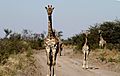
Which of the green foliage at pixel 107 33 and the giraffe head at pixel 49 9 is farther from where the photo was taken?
the green foliage at pixel 107 33

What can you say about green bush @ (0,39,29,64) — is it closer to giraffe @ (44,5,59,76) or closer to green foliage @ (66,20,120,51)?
giraffe @ (44,5,59,76)

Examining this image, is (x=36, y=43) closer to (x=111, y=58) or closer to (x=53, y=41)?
(x=111, y=58)

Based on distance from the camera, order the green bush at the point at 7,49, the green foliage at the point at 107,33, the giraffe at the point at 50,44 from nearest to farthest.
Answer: the giraffe at the point at 50,44
the green bush at the point at 7,49
the green foliage at the point at 107,33

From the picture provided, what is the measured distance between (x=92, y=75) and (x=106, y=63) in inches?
324

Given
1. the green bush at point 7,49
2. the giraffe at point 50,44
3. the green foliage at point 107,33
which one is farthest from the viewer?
the green foliage at point 107,33

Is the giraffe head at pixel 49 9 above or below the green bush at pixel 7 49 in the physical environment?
above

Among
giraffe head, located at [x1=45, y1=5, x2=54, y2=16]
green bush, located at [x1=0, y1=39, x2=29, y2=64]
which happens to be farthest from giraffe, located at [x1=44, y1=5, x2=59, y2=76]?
green bush, located at [x1=0, y1=39, x2=29, y2=64]

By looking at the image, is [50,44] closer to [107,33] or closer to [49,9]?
[49,9]

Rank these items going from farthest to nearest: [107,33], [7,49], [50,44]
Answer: [107,33], [7,49], [50,44]

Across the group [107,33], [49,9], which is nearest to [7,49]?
[49,9]

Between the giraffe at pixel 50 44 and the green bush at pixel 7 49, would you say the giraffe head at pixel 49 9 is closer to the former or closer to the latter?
the giraffe at pixel 50 44

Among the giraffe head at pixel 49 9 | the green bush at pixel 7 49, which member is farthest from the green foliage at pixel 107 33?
the giraffe head at pixel 49 9

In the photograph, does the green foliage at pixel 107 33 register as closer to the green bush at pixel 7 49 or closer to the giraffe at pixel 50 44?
the green bush at pixel 7 49

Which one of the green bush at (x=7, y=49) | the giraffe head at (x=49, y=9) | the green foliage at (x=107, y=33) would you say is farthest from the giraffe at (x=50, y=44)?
the green foliage at (x=107, y=33)
